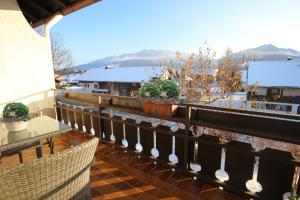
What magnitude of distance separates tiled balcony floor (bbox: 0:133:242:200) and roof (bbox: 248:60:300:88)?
9.41 meters

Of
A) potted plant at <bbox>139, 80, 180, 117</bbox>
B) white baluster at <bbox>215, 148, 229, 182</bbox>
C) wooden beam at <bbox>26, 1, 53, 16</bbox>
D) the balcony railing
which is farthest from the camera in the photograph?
wooden beam at <bbox>26, 1, 53, 16</bbox>

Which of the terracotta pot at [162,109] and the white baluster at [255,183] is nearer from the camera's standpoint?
the white baluster at [255,183]

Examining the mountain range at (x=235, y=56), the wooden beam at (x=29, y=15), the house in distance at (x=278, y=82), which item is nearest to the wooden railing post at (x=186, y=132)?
the wooden beam at (x=29, y=15)

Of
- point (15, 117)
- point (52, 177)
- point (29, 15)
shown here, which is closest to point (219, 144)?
point (52, 177)

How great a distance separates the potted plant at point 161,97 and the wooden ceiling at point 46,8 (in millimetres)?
2096

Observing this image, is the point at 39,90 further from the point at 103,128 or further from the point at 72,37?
the point at 72,37

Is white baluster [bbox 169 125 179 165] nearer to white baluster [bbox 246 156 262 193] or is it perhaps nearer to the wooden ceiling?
white baluster [bbox 246 156 262 193]

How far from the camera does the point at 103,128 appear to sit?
3.12m

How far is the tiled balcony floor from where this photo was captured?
188 cm

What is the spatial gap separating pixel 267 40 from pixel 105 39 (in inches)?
636

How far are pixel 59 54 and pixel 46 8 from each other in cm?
1185

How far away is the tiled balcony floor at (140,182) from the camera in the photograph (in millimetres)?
1876

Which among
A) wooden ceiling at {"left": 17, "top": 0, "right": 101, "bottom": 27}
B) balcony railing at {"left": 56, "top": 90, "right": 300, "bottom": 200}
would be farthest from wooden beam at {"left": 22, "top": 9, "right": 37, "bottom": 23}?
balcony railing at {"left": 56, "top": 90, "right": 300, "bottom": 200}

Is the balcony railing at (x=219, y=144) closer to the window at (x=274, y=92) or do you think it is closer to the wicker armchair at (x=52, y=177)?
the wicker armchair at (x=52, y=177)
